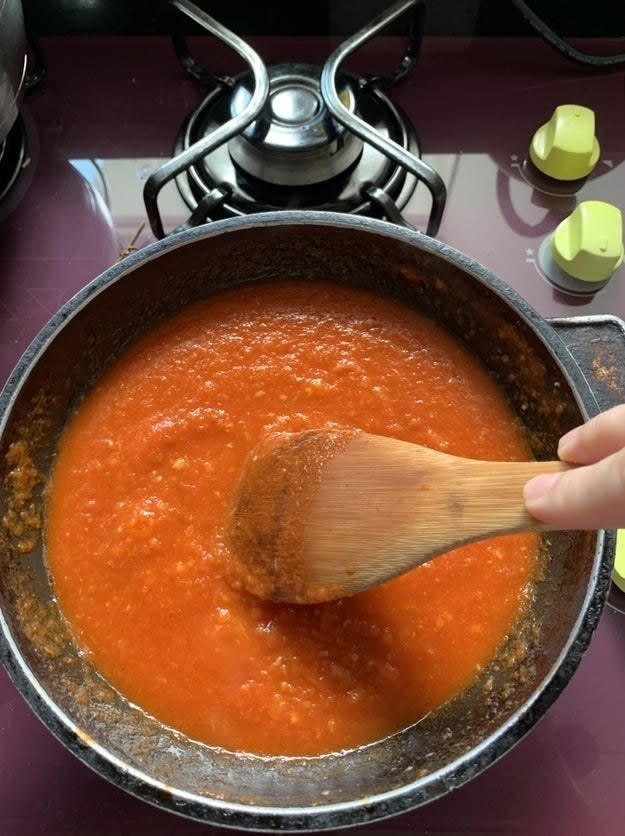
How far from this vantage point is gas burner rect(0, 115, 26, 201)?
165cm

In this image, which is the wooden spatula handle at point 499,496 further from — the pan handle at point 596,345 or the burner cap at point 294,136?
the burner cap at point 294,136

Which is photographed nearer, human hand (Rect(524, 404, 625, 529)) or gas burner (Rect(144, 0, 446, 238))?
human hand (Rect(524, 404, 625, 529))

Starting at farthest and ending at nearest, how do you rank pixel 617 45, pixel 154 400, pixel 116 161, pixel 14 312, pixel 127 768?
pixel 617 45 < pixel 116 161 < pixel 14 312 < pixel 154 400 < pixel 127 768

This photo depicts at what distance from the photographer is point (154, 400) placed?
1379 millimetres

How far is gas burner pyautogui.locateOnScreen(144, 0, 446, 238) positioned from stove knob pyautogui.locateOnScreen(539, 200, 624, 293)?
10.6 inches

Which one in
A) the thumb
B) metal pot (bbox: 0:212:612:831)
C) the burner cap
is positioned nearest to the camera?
the thumb

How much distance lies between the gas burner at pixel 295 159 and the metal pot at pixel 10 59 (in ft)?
1.10

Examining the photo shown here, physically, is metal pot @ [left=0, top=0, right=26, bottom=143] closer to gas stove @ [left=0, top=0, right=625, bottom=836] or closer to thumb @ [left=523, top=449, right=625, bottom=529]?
gas stove @ [left=0, top=0, right=625, bottom=836]

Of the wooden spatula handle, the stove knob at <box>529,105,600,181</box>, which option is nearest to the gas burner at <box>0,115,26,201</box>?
the stove knob at <box>529,105,600,181</box>

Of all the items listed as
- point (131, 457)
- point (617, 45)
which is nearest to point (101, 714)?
point (131, 457)

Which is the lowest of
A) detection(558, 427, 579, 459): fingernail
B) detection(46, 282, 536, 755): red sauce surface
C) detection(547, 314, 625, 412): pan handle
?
detection(46, 282, 536, 755): red sauce surface

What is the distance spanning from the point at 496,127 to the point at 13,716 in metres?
1.52

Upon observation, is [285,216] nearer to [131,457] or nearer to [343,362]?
[343,362]

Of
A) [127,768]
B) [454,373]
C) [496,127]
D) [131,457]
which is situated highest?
[496,127]
